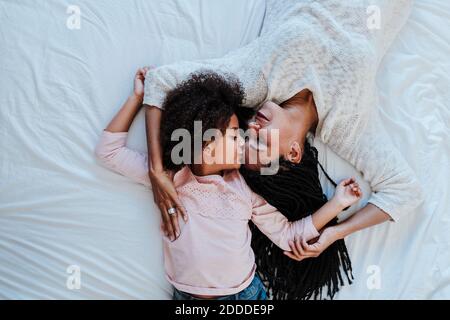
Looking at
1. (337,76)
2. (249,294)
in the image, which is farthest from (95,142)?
(337,76)

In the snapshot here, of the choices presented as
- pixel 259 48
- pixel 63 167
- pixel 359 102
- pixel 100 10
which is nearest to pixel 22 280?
pixel 63 167

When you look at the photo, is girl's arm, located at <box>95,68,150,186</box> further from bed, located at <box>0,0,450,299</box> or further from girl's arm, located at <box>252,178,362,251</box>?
girl's arm, located at <box>252,178,362,251</box>

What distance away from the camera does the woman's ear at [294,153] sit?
1.27 meters

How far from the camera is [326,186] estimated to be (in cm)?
135

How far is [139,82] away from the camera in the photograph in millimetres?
1298

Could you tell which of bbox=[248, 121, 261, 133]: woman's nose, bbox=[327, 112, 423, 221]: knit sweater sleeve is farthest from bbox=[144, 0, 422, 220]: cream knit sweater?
bbox=[248, 121, 261, 133]: woman's nose

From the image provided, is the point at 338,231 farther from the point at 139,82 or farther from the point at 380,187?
the point at 139,82

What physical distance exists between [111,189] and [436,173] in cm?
89

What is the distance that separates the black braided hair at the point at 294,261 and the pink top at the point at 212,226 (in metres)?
0.04

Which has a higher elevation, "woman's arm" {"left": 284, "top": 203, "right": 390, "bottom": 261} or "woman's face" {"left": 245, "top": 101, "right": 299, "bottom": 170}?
"woman's face" {"left": 245, "top": 101, "right": 299, "bottom": 170}

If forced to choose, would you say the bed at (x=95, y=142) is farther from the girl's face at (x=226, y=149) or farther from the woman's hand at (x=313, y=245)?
the girl's face at (x=226, y=149)

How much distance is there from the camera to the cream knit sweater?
1.29 metres

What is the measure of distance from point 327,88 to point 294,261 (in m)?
0.47

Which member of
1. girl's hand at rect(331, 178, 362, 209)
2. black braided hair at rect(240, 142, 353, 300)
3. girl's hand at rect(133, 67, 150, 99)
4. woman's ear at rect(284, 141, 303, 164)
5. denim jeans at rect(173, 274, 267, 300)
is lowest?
denim jeans at rect(173, 274, 267, 300)
